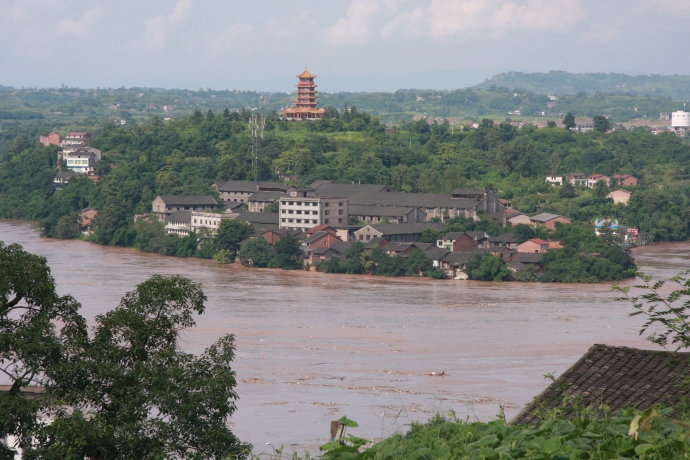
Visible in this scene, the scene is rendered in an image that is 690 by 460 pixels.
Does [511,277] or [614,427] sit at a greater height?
[614,427]

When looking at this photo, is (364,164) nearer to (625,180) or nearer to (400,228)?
(625,180)

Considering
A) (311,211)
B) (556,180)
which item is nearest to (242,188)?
(311,211)

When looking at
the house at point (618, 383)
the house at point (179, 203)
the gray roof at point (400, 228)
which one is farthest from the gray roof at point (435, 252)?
the house at point (618, 383)

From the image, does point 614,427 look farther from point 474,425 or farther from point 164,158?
point 164,158

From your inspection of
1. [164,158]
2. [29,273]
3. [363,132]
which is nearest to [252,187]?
[164,158]

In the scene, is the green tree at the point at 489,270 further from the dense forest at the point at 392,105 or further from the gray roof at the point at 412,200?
the dense forest at the point at 392,105

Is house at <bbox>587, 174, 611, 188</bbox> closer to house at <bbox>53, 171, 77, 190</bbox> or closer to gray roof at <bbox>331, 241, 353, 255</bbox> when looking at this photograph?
gray roof at <bbox>331, 241, 353, 255</bbox>
